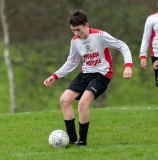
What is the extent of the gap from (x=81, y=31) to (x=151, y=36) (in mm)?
1816

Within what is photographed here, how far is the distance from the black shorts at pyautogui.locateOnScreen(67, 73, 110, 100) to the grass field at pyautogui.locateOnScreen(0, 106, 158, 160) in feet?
2.72

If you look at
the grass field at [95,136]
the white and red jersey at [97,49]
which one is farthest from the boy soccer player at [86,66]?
the grass field at [95,136]

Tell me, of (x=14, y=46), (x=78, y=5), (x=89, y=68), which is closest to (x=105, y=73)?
(x=89, y=68)

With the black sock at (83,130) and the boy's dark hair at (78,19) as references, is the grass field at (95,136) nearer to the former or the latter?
the black sock at (83,130)

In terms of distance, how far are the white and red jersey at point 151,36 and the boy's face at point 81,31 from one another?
148 centimetres

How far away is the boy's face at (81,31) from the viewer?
7.72 meters

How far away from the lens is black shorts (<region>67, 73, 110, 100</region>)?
772 cm

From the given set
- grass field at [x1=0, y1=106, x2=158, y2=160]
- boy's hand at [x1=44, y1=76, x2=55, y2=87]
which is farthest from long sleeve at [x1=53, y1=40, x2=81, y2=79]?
grass field at [x1=0, y1=106, x2=158, y2=160]

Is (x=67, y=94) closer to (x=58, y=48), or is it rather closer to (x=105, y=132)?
(x=105, y=132)

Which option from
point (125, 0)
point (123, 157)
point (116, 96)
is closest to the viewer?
point (123, 157)

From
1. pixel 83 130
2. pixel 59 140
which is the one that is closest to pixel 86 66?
pixel 83 130

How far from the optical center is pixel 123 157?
6844 mm

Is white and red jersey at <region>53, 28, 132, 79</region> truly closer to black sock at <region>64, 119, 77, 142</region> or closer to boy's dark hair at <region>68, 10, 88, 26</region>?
boy's dark hair at <region>68, 10, 88, 26</region>

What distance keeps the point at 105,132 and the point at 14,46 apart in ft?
53.4
